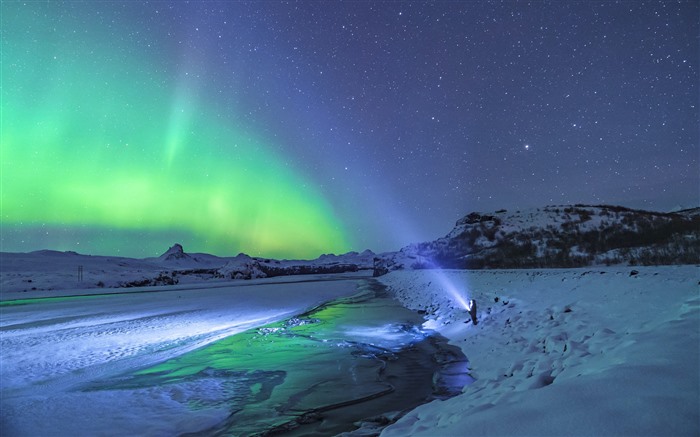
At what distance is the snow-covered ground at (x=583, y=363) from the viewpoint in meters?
2.91

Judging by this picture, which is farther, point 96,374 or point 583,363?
point 96,374

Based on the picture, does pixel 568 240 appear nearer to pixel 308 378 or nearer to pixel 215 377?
pixel 308 378

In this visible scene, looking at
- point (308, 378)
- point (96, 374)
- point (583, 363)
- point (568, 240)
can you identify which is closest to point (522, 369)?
point (583, 363)

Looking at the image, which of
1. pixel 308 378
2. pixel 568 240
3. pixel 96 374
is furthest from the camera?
pixel 568 240

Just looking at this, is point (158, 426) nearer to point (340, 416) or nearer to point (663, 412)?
point (340, 416)

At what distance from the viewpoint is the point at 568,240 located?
36.5 m

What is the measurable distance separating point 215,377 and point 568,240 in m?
37.2

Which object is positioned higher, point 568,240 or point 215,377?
point 568,240

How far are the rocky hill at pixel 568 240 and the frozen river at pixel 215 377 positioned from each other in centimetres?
1212

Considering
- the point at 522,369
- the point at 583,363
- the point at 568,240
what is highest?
the point at 568,240

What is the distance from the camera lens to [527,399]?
3676 mm

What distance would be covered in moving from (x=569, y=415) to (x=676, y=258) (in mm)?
15730

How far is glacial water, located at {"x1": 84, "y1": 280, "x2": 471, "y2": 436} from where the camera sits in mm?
5762

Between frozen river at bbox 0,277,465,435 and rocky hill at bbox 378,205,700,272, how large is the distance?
12123 millimetres
